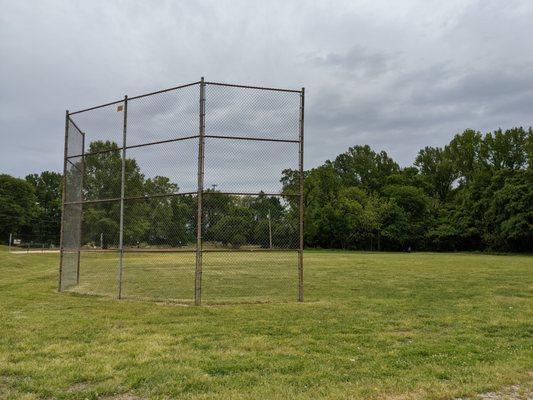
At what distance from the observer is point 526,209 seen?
52.0 m

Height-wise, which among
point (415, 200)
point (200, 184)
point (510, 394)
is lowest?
point (510, 394)

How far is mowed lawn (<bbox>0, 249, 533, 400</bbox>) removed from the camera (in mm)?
Answer: 4480

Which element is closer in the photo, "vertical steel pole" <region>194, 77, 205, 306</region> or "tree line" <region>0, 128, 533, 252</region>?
"vertical steel pole" <region>194, 77, 205, 306</region>

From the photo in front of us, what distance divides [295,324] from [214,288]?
614cm

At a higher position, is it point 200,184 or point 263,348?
point 200,184

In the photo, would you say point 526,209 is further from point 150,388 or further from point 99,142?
point 150,388

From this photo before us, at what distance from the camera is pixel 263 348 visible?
600 cm

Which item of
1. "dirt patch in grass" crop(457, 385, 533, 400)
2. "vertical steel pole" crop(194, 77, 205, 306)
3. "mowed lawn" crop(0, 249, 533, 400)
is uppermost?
"vertical steel pole" crop(194, 77, 205, 306)

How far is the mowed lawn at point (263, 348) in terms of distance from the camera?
4480mm

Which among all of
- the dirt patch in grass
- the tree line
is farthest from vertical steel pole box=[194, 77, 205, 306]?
the tree line

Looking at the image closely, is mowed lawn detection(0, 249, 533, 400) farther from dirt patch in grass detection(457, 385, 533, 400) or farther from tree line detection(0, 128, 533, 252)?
tree line detection(0, 128, 533, 252)

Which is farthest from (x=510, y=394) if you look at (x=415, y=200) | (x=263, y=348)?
(x=415, y=200)

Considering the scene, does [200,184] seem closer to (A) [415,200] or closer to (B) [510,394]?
(B) [510,394]

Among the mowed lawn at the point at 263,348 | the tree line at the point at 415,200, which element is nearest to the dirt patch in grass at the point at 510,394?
the mowed lawn at the point at 263,348
